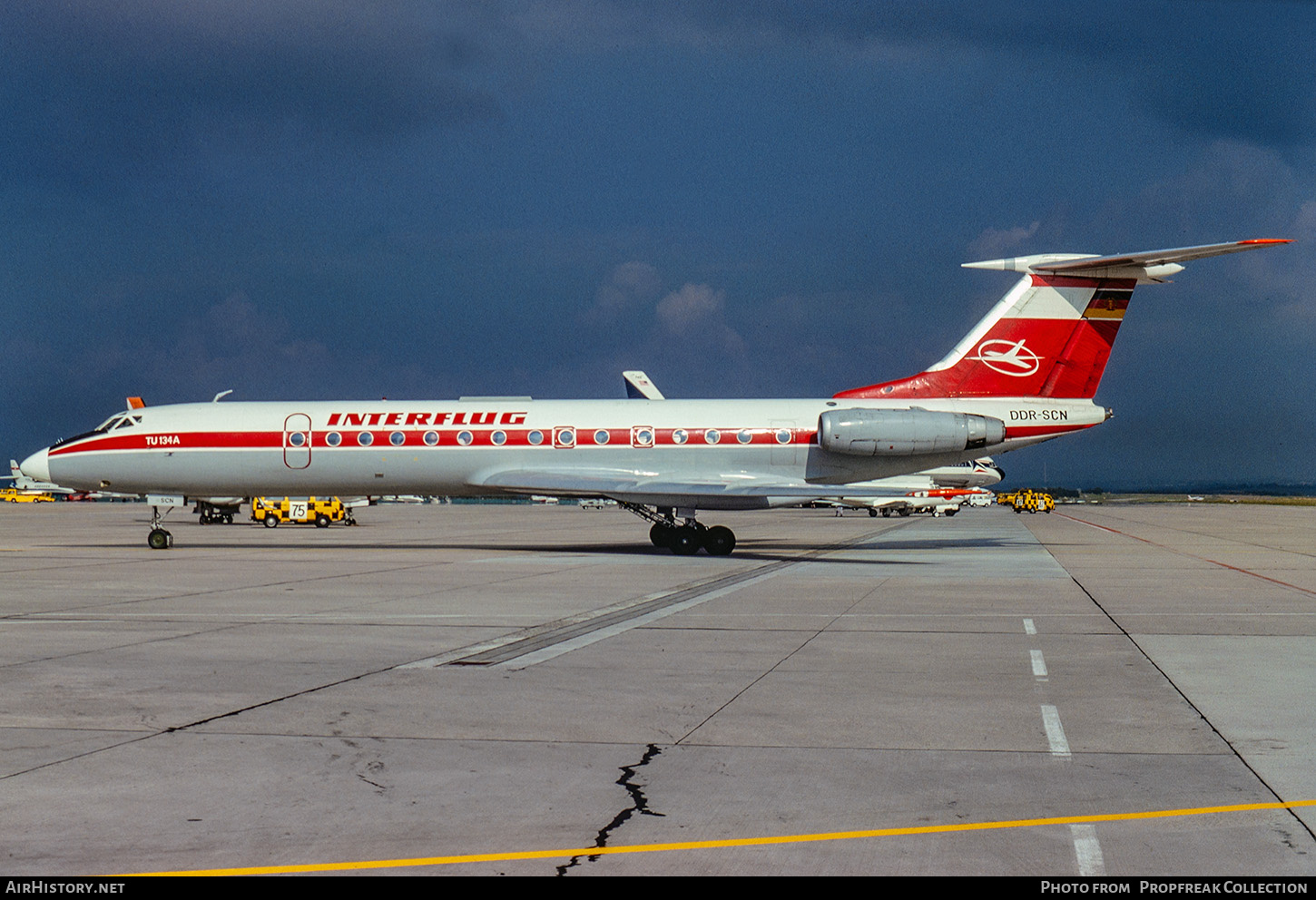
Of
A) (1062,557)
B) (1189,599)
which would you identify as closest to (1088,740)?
(1189,599)

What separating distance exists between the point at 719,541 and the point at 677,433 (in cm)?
274

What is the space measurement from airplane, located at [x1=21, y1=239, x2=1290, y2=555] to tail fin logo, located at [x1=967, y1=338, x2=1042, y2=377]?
0.03 meters

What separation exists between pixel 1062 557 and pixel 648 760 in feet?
69.9

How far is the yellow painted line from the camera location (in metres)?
4.96

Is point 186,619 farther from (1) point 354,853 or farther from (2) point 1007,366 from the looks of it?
(2) point 1007,366

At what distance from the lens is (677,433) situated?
27.5 metres

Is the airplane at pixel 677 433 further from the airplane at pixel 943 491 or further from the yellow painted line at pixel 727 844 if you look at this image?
the yellow painted line at pixel 727 844

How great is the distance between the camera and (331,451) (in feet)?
92.9

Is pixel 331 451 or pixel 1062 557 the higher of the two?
pixel 331 451

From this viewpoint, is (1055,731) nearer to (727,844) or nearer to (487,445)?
(727,844)

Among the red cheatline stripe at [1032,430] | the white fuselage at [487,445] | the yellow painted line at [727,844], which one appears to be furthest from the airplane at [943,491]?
the yellow painted line at [727,844]

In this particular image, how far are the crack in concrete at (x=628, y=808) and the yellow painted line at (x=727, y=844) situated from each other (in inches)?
4.1

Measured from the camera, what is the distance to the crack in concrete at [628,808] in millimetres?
5109

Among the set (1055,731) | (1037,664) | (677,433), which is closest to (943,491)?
(677,433)
